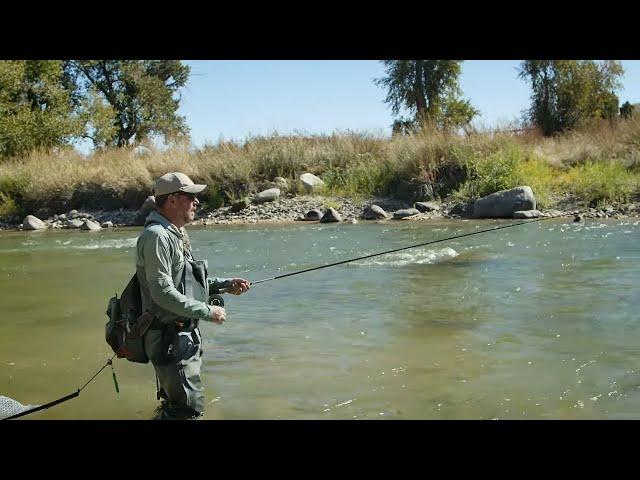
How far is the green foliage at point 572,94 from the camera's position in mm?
30156

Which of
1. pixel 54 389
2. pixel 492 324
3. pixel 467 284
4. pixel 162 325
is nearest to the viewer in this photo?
pixel 162 325

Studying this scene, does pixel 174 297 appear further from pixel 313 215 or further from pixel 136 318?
pixel 313 215

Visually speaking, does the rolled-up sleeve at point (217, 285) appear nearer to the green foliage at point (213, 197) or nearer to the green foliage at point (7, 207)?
the green foliage at point (213, 197)

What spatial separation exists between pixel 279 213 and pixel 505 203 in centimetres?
566

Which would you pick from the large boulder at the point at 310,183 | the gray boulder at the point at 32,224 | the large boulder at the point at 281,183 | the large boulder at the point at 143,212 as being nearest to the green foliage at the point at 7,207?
the gray boulder at the point at 32,224

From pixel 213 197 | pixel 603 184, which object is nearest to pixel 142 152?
pixel 213 197

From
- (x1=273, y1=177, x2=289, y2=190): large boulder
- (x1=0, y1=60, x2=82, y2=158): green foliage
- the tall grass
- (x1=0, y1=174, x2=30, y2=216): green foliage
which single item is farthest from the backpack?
(x1=0, y1=60, x2=82, y2=158): green foliage

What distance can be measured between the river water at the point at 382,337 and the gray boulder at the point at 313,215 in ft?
21.2

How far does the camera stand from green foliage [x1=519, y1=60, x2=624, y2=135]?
30156 millimetres
